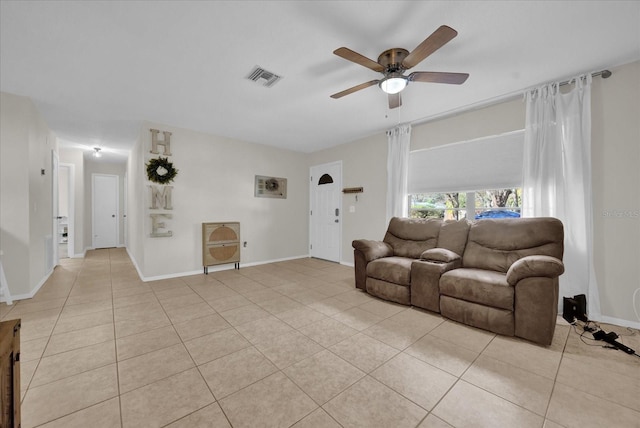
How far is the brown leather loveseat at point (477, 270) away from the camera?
2.13 m

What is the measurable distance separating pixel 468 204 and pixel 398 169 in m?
1.20

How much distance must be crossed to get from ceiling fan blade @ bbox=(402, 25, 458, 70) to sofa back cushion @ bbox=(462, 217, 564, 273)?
2.05m

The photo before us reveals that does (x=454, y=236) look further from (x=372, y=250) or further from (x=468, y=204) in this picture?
(x=372, y=250)

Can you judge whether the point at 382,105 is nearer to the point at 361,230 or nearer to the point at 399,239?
the point at 399,239

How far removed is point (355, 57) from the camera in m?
1.97

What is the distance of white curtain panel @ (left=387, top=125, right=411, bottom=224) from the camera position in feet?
13.6

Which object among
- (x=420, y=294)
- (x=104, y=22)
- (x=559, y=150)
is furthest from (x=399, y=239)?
(x=104, y=22)

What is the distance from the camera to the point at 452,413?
1.40 metres

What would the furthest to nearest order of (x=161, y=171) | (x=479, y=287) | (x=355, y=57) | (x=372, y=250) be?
(x=161, y=171)
(x=372, y=250)
(x=479, y=287)
(x=355, y=57)

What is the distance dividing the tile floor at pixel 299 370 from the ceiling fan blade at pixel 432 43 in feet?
7.54

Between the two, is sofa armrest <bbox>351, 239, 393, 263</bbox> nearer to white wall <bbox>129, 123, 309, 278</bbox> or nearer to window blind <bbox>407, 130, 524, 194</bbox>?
window blind <bbox>407, 130, 524, 194</bbox>

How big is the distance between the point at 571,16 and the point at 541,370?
2.62 metres

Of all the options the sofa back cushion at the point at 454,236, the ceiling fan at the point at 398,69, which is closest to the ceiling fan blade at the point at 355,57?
the ceiling fan at the point at 398,69

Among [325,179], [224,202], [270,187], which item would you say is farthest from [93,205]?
[325,179]
